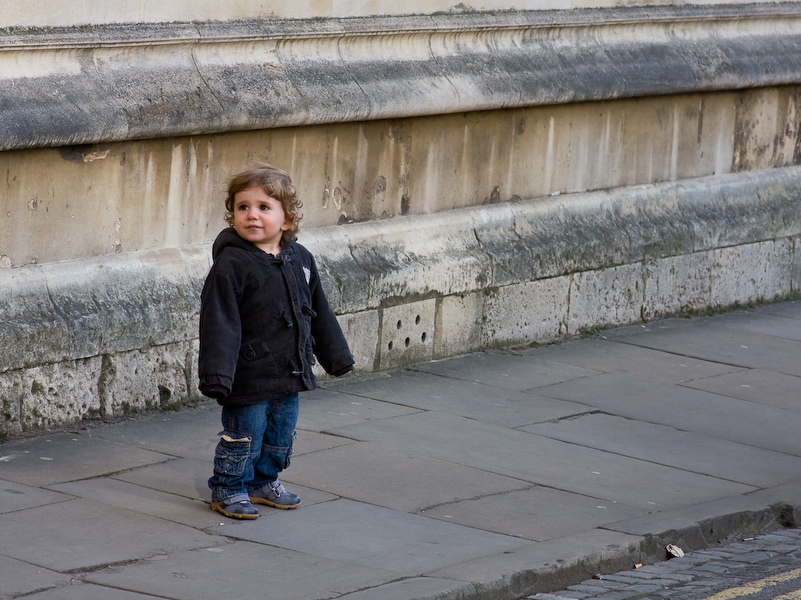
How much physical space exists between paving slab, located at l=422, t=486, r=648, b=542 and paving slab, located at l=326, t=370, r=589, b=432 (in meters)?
1.15

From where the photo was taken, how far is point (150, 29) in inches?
244

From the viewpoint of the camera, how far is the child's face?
4.86m

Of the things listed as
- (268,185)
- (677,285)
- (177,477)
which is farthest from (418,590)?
(677,285)

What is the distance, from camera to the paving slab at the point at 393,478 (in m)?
5.26

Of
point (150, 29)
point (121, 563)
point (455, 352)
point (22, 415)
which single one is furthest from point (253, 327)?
point (455, 352)

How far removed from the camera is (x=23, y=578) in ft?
13.4

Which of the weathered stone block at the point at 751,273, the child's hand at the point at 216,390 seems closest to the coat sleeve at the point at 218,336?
the child's hand at the point at 216,390

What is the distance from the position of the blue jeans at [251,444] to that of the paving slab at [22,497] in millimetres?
587

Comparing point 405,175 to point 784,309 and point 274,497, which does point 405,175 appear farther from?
point 784,309

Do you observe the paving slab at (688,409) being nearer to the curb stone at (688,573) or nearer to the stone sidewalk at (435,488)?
the stone sidewalk at (435,488)

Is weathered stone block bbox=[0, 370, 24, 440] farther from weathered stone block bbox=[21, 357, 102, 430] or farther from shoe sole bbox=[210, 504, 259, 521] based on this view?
shoe sole bbox=[210, 504, 259, 521]

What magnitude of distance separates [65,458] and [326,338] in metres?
1.25

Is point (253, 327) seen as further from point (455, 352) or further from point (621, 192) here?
point (621, 192)

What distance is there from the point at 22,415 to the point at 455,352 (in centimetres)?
288
